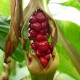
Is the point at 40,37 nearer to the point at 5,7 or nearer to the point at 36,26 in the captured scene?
the point at 36,26

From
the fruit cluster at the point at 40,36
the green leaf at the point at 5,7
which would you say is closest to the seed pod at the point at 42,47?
the fruit cluster at the point at 40,36

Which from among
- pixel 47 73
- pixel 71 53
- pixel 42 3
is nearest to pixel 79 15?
pixel 71 53

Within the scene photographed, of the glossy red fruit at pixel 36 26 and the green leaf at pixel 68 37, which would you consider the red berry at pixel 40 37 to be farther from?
the green leaf at pixel 68 37

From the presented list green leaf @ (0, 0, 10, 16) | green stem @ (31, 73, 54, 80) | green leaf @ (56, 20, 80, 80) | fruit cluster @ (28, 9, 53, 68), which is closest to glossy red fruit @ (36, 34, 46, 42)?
fruit cluster @ (28, 9, 53, 68)

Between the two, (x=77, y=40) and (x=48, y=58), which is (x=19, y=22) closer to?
(x=48, y=58)

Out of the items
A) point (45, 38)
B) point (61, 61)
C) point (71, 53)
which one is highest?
point (45, 38)

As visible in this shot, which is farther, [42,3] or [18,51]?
[18,51]

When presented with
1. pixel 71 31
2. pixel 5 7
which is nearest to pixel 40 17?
pixel 71 31

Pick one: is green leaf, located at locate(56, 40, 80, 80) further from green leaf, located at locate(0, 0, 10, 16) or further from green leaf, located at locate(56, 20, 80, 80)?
green leaf, located at locate(0, 0, 10, 16)
